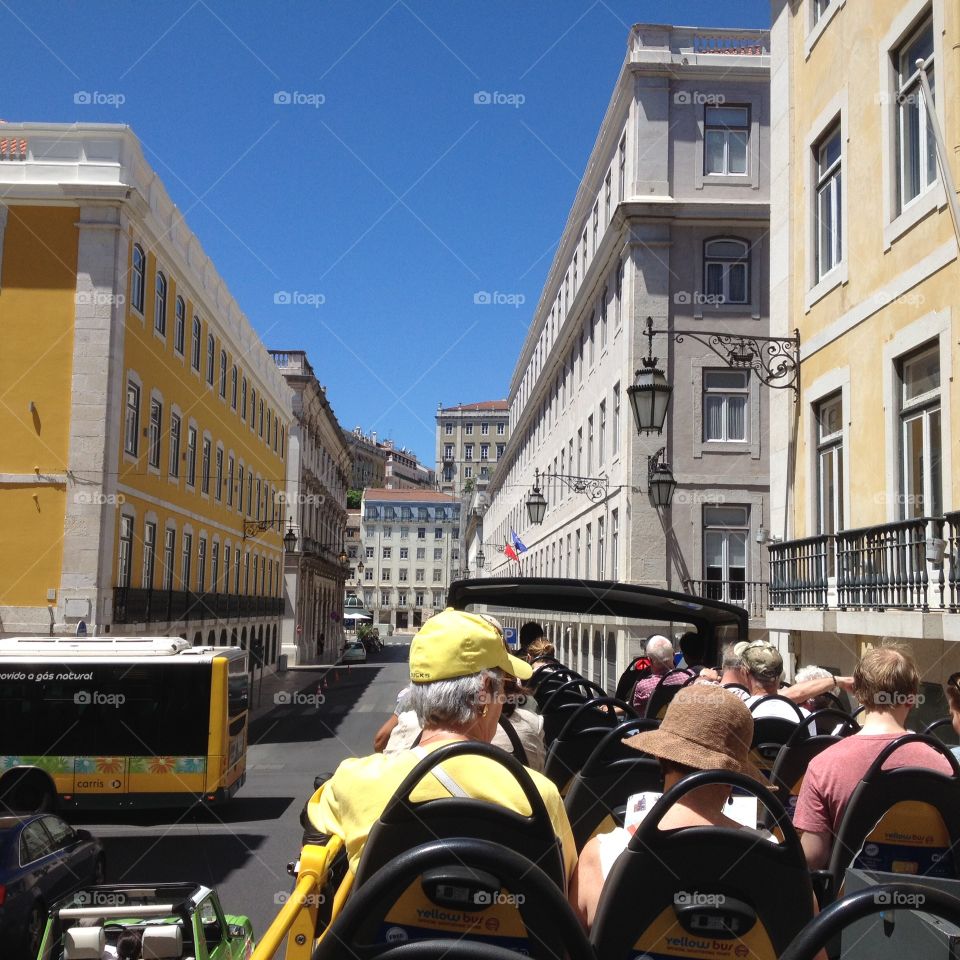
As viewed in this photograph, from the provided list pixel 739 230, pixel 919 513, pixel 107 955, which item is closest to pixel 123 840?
pixel 107 955

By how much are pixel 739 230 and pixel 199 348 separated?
1740 cm

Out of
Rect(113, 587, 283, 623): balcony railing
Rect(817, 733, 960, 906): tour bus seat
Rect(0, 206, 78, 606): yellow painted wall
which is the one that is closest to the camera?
Rect(817, 733, 960, 906): tour bus seat

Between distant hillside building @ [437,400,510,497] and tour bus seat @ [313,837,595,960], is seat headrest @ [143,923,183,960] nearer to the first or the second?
tour bus seat @ [313,837,595,960]

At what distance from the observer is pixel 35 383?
24.9 meters

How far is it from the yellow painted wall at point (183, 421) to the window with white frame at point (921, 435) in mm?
19073

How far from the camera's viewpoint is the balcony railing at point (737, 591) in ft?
86.5

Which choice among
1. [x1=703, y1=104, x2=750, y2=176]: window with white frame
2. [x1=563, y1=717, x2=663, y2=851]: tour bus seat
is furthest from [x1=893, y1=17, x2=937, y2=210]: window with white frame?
[x1=703, y1=104, x2=750, y2=176]: window with white frame

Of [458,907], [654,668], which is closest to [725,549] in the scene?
[654,668]

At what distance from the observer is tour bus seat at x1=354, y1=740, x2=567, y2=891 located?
8.70 ft

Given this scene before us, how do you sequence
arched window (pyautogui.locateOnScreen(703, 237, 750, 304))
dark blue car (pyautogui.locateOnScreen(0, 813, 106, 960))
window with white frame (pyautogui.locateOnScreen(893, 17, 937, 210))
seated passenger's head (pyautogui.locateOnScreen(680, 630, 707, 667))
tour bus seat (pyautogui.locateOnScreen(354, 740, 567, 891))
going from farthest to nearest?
arched window (pyautogui.locateOnScreen(703, 237, 750, 304)) < window with white frame (pyautogui.locateOnScreen(893, 17, 937, 210)) < seated passenger's head (pyautogui.locateOnScreen(680, 630, 707, 667)) < dark blue car (pyautogui.locateOnScreen(0, 813, 106, 960)) < tour bus seat (pyautogui.locateOnScreen(354, 740, 567, 891))

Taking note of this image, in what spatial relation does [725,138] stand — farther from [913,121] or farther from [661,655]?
[661,655]

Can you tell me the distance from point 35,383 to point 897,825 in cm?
2437

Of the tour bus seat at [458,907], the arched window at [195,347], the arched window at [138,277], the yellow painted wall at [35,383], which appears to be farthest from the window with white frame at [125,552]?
the tour bus seat at [458,907]

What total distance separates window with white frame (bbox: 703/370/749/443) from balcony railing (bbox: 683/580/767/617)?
3689mm
